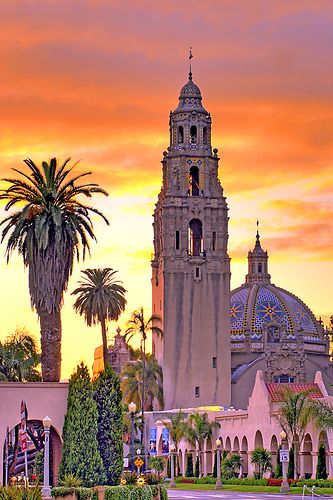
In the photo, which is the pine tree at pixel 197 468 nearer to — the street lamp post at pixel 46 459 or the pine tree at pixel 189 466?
the pine tree at pixel 189 466

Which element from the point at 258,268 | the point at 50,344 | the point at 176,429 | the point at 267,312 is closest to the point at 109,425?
the point at 50,344

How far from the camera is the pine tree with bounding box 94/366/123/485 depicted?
47.5 m

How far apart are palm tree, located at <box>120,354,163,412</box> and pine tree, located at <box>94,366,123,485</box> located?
82148mm

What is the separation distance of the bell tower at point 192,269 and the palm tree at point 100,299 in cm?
3384

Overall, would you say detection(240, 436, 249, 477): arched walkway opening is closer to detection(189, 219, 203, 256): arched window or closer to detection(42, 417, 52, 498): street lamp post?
detection(189, 219, 203, 256): arched window

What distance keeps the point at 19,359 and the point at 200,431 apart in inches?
991

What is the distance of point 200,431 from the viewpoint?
10869cm

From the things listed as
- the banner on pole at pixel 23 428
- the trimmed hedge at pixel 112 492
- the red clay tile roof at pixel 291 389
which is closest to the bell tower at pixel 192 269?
the red clay tile roof at pixel 291 389

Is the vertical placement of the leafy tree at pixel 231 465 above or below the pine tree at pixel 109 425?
below

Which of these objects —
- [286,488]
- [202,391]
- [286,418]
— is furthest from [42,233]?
[202,391]

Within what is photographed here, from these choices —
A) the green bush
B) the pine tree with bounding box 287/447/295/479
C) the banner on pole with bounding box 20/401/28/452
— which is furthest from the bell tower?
the green bush

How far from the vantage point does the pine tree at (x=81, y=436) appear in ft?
153

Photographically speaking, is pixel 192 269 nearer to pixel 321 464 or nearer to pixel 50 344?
pixel 321 464

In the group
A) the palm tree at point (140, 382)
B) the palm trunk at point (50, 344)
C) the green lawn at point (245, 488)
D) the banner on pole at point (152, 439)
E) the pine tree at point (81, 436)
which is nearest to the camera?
the pine tree at point (81, 436)
